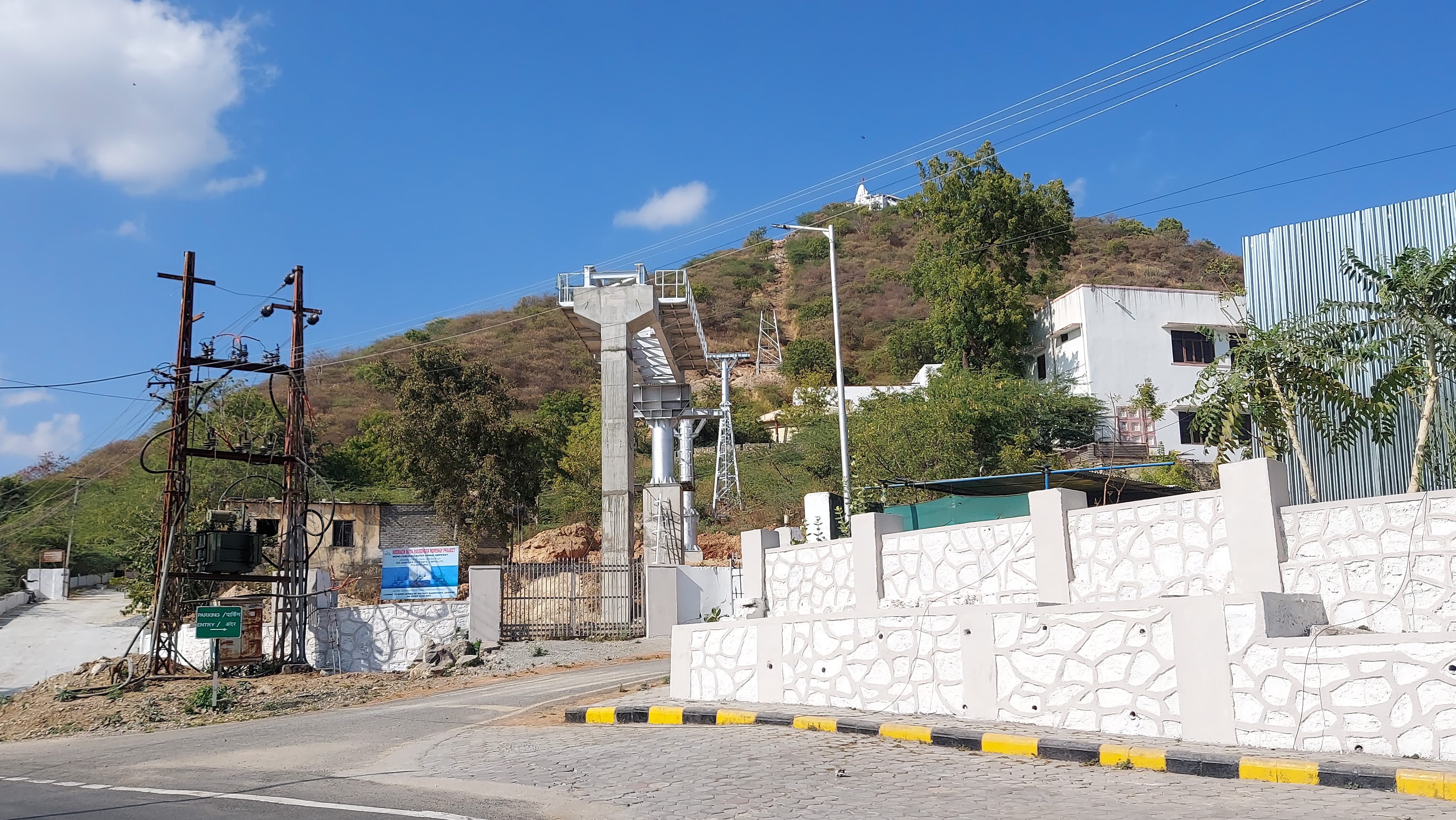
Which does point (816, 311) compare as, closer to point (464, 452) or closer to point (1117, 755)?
point (464, 452)

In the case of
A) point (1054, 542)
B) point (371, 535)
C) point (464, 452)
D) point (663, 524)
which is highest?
point (464, 452)

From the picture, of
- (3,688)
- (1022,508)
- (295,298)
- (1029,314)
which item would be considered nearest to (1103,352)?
(1029,314)

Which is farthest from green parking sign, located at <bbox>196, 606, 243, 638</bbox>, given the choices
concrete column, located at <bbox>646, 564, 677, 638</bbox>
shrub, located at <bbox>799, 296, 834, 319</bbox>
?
shrub, located at <bbox>799, 296, 834, 319</bbox>

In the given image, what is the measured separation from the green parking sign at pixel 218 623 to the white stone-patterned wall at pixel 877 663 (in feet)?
39.5

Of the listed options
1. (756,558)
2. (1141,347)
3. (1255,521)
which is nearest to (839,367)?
(756,558)

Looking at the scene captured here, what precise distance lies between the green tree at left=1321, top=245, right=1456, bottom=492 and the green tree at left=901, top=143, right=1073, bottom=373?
33.2 meters

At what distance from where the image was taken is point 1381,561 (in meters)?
9.84

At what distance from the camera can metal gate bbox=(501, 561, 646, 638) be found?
25.4m

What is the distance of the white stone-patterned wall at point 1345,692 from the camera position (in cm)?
777

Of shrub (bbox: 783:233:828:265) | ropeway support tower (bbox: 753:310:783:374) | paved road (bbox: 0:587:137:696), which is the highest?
shrub (bbox: 783:233:828:265)

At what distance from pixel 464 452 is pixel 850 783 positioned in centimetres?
3527

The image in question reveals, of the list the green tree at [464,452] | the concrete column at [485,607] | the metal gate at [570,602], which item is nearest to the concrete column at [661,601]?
the metal gate at [570,602]

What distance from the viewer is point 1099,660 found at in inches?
392

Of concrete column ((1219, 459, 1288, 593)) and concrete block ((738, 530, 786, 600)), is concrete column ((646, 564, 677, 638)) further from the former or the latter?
concrete column ((1219, 459, 1288, 593))
